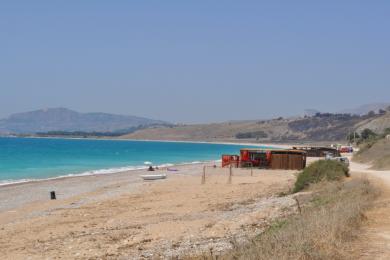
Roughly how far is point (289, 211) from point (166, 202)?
8.71 metres

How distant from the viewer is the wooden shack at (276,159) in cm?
4853

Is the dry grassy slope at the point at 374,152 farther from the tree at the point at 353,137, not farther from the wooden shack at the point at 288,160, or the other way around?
the tree at the point at 353,137

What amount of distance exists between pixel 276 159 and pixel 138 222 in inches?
1289

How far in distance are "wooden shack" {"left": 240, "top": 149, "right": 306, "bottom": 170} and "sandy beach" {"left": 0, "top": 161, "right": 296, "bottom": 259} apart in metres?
18.9

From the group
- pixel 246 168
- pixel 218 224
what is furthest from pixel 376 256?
pixel 246 168

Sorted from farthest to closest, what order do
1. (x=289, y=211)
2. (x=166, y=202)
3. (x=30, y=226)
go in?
(x=166, y=202), (x=30, y=226), (x=289, y=211)

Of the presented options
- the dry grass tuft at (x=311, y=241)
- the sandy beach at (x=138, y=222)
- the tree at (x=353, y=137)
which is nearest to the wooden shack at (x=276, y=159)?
the sandy beach at (x=138, y=222)

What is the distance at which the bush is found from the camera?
78.9 feet

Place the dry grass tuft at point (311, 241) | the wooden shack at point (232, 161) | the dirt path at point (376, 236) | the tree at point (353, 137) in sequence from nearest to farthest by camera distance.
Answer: the dry grass tuft at point (311, 241)
the dirt path at point (376, 236)
the wooden shack at point (232, 161)
the tree at point (353, 137)

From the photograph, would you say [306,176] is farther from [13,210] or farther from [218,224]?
[13,210]

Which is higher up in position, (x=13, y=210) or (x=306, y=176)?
(x=306, y=176)

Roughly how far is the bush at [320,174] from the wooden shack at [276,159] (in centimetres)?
2140

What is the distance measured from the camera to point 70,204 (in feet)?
86.5

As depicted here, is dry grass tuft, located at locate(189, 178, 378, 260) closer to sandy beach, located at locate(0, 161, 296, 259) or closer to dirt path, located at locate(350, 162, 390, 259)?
dirt path, located at locate(350, 162, 390, 259)
